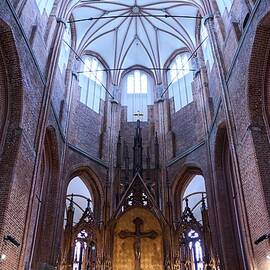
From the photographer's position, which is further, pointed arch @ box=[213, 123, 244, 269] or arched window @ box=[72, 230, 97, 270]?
arched window @ box=[72, 230, 97, 270]

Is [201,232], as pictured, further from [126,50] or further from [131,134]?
[126,50]

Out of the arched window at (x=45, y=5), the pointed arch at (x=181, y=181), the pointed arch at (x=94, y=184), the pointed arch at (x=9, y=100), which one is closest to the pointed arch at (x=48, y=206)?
the pointed arch at (x=94, y=184)

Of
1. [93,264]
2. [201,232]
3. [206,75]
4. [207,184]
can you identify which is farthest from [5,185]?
[206,75]

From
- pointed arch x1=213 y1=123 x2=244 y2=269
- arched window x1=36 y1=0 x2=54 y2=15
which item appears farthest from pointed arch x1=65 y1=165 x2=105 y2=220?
arched window x1=36 y1=0 x2=54 y2=15

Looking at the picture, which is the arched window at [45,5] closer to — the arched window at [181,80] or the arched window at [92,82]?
the arched window at [92,82]

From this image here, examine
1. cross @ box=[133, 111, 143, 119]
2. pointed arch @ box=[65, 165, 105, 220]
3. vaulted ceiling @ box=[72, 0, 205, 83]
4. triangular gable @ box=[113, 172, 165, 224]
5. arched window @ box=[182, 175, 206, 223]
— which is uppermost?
vaulted ceiling @ box=[72, 0, 205, 83]

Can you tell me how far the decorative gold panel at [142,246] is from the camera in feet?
55.3

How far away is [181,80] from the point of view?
83.3 feet

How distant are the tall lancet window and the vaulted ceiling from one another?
0.83 m

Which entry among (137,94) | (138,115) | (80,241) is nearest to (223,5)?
(138,115)

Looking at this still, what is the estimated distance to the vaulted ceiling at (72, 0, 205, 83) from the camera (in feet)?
80.4

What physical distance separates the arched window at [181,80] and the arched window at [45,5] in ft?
30.8

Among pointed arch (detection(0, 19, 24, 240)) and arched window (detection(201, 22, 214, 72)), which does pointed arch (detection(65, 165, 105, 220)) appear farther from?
arched window (detection(201, 22, 214, 72))

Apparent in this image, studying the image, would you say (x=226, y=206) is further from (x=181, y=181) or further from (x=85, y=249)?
(x=85, y=249)
